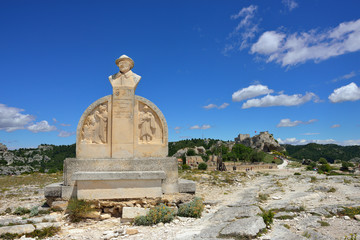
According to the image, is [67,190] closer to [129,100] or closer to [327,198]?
[129,100]

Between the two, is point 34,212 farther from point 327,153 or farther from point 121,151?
point 327,153

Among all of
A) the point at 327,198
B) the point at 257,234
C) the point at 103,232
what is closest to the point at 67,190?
the point at 103,232

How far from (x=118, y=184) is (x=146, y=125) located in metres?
2.33

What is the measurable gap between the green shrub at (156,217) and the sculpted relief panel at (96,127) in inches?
124

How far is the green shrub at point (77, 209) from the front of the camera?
7.52 meters

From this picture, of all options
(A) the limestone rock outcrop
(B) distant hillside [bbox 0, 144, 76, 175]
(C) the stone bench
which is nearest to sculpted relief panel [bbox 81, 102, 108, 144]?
(C) the stone bench

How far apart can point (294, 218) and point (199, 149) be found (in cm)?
7142

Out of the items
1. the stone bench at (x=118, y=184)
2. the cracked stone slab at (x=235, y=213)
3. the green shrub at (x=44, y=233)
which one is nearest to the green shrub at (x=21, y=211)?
the stone bench at (x=118, y=184)

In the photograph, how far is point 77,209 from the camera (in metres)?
7.51

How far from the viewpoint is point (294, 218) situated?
A: 6.95 metres

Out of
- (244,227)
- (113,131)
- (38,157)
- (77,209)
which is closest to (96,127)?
(113,131)

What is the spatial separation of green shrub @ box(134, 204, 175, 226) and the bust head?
5081 mm

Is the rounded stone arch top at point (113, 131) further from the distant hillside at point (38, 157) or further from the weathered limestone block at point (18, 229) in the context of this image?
the distant hillside at point (38, 157)

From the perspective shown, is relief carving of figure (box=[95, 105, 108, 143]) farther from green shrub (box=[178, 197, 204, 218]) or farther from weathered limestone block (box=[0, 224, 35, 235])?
green shrub (box=[178, 197, 204, 218])
